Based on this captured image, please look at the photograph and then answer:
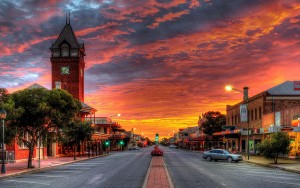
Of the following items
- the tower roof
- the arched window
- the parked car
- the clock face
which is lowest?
the parked car

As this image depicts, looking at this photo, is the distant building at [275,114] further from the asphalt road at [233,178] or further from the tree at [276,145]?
the asphalt road at [233,178]

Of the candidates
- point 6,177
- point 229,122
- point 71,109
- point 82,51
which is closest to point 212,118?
point 229,122

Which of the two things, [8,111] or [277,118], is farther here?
[277,118]

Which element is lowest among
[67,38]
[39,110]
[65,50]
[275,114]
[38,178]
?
[38,178]

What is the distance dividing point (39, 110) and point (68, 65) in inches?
2647

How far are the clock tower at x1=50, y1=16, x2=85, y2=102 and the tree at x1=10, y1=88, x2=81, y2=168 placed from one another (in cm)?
6093

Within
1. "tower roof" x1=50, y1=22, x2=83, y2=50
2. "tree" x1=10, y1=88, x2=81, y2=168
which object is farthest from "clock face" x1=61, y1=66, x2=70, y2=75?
"tree" x1=10, y1=88, x2=81, y2=168

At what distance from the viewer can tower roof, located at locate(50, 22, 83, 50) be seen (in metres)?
102

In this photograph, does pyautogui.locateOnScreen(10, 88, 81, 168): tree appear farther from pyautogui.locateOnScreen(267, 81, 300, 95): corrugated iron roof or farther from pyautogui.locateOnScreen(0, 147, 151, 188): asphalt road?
pyautogui.locateOnScreen(267, 81, 300, 95): corrugated iron roof

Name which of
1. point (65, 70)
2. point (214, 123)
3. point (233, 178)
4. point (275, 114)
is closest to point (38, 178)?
point (233, 178)

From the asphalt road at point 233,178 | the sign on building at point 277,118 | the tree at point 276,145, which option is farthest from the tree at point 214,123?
the asphalt road at point 233,178

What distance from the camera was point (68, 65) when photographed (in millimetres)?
100062

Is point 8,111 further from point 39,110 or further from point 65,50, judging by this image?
point 65,50

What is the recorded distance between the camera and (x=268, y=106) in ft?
193
